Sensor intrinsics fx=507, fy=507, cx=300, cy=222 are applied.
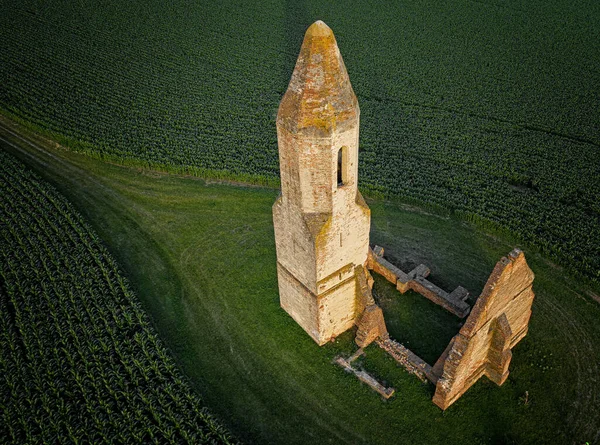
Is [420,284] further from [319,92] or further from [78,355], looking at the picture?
[78,355]

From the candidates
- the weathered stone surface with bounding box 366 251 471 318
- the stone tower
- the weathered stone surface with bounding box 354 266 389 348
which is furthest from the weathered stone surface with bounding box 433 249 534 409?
the stone tower

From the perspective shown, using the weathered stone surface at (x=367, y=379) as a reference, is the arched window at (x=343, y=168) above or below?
above

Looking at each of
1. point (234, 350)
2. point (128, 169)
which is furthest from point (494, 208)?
point (128, 169)

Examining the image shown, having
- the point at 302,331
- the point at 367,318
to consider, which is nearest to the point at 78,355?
the point at 302,331

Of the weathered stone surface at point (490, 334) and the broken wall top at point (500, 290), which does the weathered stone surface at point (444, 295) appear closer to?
the weathered stone surface at point (490, 334)

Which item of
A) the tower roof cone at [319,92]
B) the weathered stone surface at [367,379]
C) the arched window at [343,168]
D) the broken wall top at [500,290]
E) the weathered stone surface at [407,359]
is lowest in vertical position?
the weathered stone surface at [367,379]

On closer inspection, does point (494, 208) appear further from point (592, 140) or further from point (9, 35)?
point (9, 35)

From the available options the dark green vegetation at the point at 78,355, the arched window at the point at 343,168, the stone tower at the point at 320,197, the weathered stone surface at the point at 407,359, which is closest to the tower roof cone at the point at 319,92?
the stone tower at the point at 320,197
